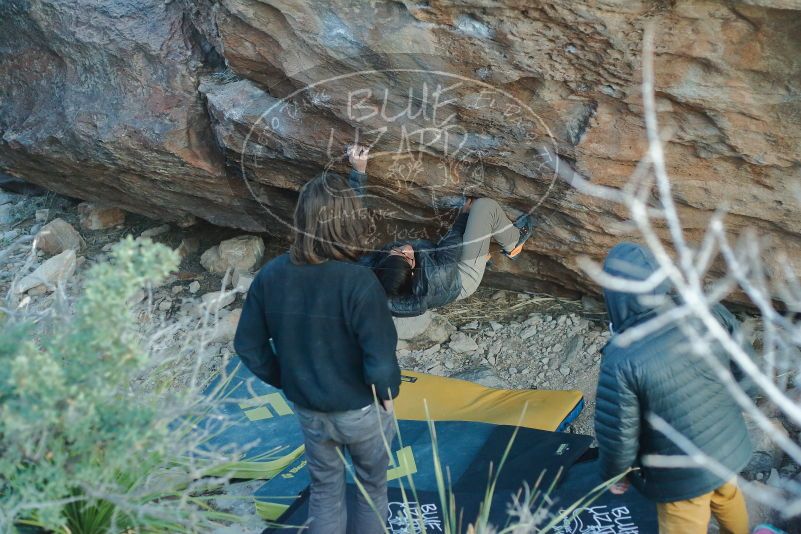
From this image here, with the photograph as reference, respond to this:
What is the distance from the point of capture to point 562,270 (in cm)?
489

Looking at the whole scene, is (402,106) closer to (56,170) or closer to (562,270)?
(562,270)

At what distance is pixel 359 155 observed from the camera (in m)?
4.18

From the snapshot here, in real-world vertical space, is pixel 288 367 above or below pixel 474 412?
above

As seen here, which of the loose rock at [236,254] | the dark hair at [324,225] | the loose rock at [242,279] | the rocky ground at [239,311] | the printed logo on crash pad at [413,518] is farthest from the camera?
the loose rock at [236,254]

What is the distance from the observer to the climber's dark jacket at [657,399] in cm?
268

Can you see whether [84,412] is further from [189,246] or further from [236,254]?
[189,246]

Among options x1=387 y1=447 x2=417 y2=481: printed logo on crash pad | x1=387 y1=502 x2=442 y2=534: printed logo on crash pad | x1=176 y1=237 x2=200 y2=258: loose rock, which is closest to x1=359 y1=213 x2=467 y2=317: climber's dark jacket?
x1=387 y1=447 x2=417 y2=481: printed logo on crash pad

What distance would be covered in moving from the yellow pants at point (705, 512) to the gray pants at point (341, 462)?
0.98 m

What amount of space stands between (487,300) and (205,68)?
2157 millimetres

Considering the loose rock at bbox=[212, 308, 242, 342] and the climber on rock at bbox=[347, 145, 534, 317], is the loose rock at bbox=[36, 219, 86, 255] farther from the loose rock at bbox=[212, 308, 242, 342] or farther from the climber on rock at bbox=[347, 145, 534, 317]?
the climber on rock at bbox=[347, 145, 534, 317]

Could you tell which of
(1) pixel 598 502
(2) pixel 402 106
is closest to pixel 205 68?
(2) pixel 402 106

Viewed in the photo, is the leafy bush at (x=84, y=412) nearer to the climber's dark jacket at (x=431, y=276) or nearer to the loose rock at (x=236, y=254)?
the climber's dark jacket at (x=431, y=276)

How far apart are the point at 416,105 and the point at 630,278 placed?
5.11 feet

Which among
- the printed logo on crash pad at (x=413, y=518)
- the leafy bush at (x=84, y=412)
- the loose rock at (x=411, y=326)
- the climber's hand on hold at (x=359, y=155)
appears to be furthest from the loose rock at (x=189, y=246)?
the leafy bush at (x=84, y=412)
